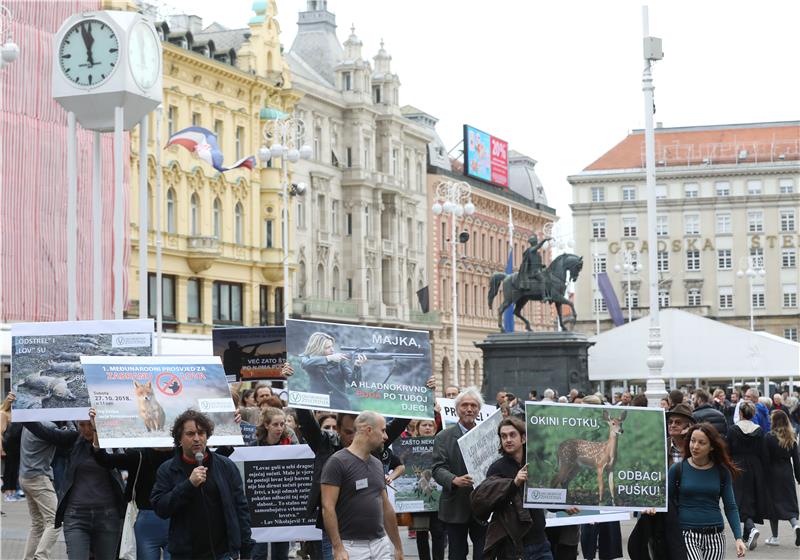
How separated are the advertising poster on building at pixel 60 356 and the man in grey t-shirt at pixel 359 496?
2719 mm

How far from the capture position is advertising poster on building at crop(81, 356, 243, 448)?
10617mm

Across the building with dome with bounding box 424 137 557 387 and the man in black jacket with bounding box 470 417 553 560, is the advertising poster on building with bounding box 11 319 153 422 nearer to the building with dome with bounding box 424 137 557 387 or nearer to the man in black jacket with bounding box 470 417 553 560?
the man in black jacket with bounding box 470 417 553 560

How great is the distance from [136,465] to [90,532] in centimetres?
55

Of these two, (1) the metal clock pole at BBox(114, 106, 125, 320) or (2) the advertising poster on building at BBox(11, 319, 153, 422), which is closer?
(2) the advertising poster on building at BBox(11, 319, 153, 422)

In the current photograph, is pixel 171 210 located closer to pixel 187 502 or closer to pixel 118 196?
pixel 118 196

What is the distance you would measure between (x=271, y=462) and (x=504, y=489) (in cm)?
306

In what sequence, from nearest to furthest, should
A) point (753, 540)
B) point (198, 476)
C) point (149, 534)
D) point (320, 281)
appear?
point (198, 476) < point (149, 534) < point (753, 540) < point (320, 281)

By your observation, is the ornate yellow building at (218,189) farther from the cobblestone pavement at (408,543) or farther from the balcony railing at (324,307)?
the cobblestone pavement at (408,543)

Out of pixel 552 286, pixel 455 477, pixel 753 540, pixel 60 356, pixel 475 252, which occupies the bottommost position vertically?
pixel 753 540

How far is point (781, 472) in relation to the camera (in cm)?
1805

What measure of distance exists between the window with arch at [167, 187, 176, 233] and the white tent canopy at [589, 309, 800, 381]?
61.2ft

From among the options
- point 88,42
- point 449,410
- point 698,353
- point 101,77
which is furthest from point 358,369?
point 698,353

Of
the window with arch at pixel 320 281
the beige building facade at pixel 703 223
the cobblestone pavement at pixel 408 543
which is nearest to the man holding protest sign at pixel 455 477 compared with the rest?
the cobblestone pavement at pixel 408 543

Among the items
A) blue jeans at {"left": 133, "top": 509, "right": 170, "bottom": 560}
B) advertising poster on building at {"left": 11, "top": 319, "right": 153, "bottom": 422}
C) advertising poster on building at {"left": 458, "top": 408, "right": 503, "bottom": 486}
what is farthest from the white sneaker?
blue jeans at {"left": 133, "top": 509, "right": 170, "bottom": 560}
